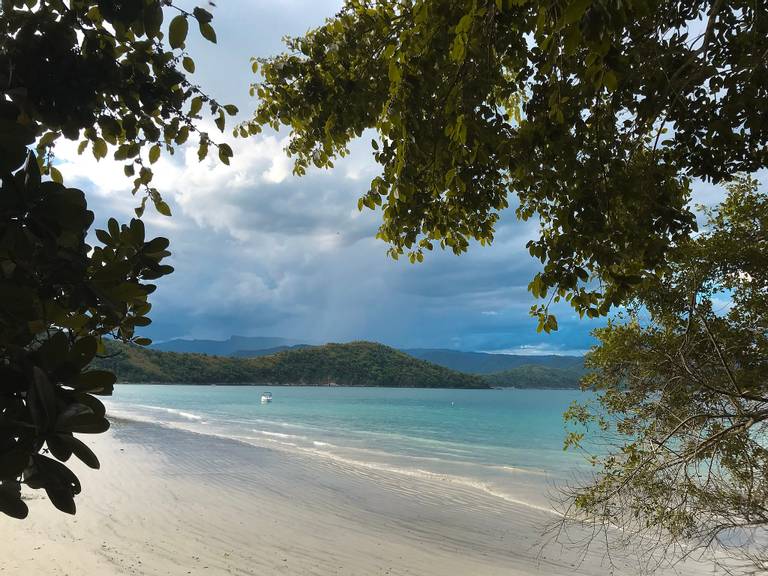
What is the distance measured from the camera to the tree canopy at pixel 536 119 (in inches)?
97.6

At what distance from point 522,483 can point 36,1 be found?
55.2ft

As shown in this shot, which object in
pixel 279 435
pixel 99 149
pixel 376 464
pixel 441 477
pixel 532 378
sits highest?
pixel 99 149

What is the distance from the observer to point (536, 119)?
9.64 ft

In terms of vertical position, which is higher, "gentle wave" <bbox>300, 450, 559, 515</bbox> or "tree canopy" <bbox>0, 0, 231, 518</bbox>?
"tree canopy" <bbox>0, 0, 231, 518</bbox>

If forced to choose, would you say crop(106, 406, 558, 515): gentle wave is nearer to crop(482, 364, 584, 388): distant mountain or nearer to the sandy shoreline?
the sandy shoreline

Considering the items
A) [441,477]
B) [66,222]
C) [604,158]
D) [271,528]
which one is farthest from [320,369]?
[66,222]

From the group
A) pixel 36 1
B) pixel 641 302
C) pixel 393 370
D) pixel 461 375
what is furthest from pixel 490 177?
pixel 461 375

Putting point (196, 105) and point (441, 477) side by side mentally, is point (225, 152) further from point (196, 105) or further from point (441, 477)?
point (441, 477)

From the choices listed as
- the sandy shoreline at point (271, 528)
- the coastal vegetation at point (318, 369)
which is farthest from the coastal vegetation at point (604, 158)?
the coastal vegetation at point (318, 369)

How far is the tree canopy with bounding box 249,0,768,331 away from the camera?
2479mm

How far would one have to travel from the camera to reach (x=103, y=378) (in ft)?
3.59

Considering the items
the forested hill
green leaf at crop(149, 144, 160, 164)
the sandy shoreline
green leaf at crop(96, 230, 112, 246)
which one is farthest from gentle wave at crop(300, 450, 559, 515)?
the forested hill

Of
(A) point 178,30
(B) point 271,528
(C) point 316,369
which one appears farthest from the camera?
(C) point 316,369

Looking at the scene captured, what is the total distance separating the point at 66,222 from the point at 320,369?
140 m
